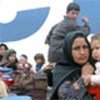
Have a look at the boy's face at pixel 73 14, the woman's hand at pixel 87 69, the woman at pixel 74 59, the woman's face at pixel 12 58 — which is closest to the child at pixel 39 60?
the woman's face at pixel 12 58

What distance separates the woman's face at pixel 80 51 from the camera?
2559 millimetres

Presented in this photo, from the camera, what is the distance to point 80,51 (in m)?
2.57

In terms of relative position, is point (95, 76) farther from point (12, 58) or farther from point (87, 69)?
point (12, 58)

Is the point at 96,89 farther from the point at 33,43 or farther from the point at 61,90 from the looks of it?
the point at 33,43

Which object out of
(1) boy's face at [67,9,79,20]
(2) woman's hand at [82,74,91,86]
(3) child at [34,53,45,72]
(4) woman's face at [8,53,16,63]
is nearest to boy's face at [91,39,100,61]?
(2) woman's hand at [82,74,91,86]

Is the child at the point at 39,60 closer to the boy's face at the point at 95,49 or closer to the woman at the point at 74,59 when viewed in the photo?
the woman at the point at 74,59

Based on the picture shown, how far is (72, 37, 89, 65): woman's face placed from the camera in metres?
2.56

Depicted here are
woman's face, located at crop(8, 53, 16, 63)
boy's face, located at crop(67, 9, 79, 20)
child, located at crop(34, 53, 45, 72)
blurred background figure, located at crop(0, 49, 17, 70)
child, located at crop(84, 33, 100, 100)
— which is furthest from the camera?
child, located at crop(34, 53, 45, 72)

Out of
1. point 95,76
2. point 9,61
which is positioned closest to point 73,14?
point 9,61

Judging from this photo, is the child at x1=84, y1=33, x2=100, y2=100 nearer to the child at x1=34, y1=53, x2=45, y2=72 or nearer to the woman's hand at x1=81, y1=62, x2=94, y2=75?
the woman's hand at x1=81, y1=62, x2=94, y2=75

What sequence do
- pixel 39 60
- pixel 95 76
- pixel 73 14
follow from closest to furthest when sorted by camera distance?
1. pixel 95 76
2. pixel 73 14
3. pixel 39 60

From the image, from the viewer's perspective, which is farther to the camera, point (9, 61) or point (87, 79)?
point (9, 61)

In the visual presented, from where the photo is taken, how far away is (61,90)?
2582 mm

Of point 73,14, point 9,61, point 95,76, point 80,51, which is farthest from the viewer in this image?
point 9,61
